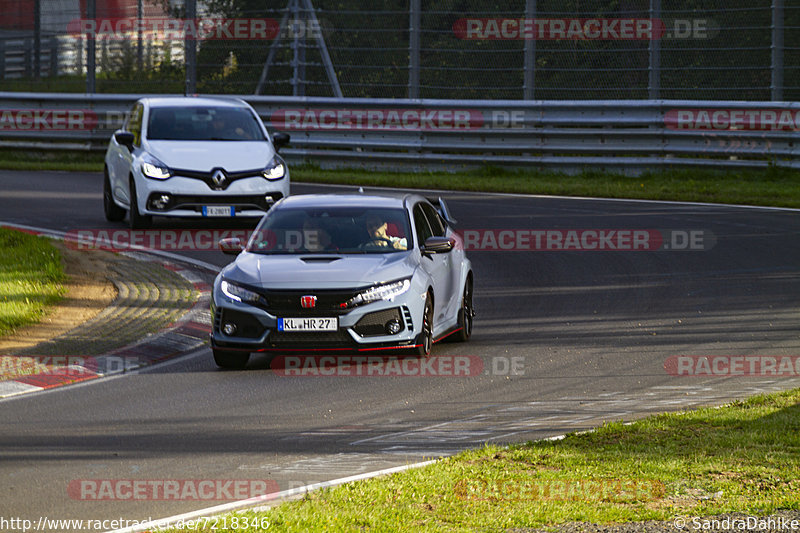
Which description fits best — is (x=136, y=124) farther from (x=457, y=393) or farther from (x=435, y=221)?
(x=457, y=393)

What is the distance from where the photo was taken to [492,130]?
25688mm

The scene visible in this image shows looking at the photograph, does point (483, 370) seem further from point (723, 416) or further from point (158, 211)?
point (158, 211)

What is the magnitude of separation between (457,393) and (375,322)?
1164 millimetres

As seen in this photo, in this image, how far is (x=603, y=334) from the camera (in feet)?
41.1

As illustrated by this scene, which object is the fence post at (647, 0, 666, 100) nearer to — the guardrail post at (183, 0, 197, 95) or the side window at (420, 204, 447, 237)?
the guardrail post at (183, 0, 197, 95)

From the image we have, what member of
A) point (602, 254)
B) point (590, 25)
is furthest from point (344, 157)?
point (602, 254)

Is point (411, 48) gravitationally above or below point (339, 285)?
above

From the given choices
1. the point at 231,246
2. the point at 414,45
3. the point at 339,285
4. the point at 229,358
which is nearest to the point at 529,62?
the point at 414,45

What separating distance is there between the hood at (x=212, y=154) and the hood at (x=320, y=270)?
699cm

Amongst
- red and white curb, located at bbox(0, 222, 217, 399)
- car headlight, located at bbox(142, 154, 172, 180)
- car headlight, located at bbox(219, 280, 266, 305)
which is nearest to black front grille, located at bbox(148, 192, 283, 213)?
car headlight, located at bbox(142, 154, 172, 180)

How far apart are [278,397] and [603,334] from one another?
148 inches

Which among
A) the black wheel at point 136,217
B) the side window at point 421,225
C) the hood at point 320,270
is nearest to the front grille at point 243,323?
the hood at point 320,270

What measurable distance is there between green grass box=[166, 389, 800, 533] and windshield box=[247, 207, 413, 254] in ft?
12.5

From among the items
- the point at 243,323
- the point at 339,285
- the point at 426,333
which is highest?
the point at 339,285
